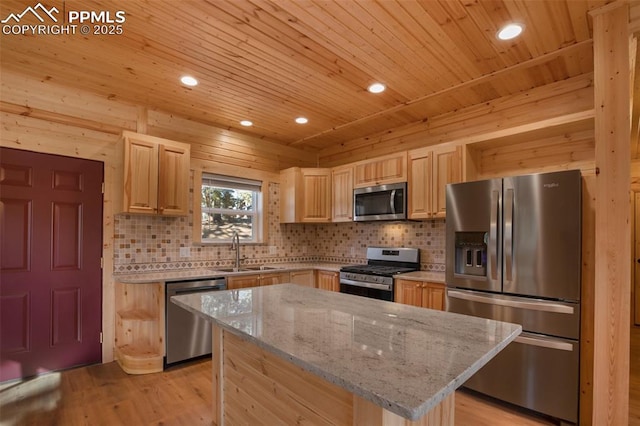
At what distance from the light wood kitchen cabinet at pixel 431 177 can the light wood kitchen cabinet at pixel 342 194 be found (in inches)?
35.4

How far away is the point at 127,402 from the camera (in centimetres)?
257

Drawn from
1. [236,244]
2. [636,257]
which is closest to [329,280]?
[236,244]

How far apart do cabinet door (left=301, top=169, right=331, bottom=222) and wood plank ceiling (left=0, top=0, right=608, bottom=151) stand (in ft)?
3.68

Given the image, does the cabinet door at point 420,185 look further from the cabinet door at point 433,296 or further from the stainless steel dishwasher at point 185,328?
the stainless steel dishwasher at point 185,328

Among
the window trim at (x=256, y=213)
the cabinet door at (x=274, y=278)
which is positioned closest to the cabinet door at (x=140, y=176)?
the window trim at (x=256, y=213)

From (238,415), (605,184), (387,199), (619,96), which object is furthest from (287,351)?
(387,199)

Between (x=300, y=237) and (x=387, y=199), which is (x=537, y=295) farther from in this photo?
(x=300, y=237)

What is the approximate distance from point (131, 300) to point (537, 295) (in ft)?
12.4

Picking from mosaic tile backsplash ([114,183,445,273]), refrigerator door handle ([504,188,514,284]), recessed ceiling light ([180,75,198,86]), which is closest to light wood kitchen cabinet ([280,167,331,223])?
mosaic tile backsplash ([114,183,445,273])

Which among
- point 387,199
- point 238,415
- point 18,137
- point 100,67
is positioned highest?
point 100,67

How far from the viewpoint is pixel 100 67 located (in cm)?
279

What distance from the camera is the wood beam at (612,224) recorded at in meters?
1.96

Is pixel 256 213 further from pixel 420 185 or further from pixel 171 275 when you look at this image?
pixel 420 185

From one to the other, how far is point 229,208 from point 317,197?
123 cm
